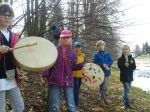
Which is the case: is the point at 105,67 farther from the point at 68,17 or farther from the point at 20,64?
the point at 20,64

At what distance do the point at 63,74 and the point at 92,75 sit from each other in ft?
8.23

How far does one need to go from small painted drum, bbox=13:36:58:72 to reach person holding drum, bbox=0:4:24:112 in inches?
4.6

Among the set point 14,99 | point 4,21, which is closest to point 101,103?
point 14,99

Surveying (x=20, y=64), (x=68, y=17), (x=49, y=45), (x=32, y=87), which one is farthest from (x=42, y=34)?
(x=20, y=64)

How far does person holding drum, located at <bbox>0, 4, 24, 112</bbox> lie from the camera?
5.07 metres

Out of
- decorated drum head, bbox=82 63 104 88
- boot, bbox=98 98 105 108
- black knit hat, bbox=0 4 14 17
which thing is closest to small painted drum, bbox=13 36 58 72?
black knit hat, bbox=0 4 14 17

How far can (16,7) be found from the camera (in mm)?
10992

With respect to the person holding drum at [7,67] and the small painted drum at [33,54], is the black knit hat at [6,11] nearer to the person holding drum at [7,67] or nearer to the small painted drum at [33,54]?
the person holding drum at [7,67]

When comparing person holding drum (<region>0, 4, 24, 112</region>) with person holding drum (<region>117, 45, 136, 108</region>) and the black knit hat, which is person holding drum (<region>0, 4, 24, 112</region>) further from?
person holding drum (<region>117, 45, 136, 108</region>)

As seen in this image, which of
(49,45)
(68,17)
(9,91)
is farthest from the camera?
Result: (68,17)

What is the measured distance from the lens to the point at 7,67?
5.13m

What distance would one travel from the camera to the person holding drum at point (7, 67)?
16.6ft

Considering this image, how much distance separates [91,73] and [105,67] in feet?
2.77

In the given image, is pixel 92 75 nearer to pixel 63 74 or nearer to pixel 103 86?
pixel 103 86
